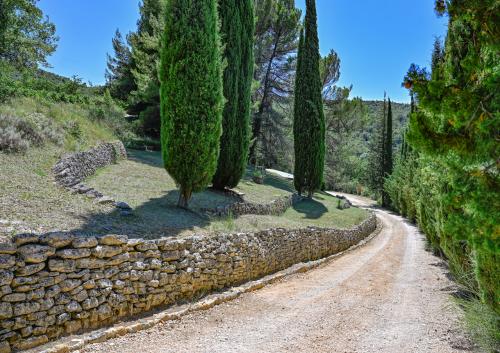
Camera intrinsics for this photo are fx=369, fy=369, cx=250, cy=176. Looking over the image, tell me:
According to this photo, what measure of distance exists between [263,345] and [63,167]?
6479 millimetres

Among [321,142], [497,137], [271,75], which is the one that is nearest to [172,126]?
[497,137]

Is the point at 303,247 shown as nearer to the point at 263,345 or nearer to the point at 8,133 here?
the point at 263,345

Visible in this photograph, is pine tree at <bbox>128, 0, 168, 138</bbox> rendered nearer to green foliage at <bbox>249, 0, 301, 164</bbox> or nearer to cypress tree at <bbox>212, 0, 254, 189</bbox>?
cypress tree at <bbox>212, 0, 254, 189</bbox>

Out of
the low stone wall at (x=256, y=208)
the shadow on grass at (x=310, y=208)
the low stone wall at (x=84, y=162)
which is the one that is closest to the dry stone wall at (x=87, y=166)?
the low stone wall at (x=84, y=162)

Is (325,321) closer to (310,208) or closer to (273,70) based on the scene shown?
(310,208)

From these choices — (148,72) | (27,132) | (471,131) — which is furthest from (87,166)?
(471,131)

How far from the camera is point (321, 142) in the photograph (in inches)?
805

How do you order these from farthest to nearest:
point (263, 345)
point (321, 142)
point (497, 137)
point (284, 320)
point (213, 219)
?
point (321, 142)
point (213, 219)
point (284, 320)
point (263, 345)
point (497, 137)

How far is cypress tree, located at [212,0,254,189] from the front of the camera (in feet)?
44.2

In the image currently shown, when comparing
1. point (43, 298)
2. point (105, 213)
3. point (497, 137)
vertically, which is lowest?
point (43, 298)

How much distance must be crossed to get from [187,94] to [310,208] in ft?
32.7

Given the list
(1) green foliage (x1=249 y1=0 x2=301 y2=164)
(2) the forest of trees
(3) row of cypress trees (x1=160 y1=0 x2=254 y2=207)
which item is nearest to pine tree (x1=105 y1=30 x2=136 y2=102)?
(2) the forest of trees

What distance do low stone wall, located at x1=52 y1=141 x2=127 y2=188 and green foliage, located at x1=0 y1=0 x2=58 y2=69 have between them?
3.81 metres

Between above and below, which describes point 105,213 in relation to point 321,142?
below
